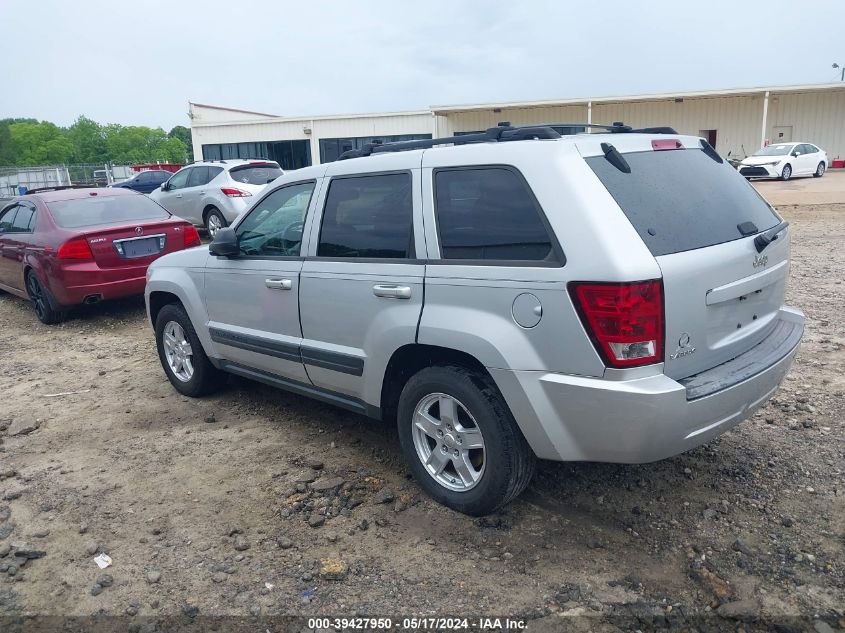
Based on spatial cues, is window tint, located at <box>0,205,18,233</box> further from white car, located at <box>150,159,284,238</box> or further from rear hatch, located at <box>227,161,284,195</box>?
rear hatch, located at <box>227,161,284,195</box>

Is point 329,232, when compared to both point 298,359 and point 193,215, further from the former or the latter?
point 193,215

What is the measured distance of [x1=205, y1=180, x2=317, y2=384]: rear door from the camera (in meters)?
4.30

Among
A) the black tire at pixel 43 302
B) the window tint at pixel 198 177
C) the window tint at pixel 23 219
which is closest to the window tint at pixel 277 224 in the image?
the black tire at pixel 43 302

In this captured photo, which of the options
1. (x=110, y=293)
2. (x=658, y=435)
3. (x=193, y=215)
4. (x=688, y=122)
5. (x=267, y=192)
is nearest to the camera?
(x=658, y=435)

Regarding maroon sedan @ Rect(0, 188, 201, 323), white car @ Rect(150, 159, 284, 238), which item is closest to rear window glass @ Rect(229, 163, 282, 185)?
white car @ Rect(150, 159, 284, 238)

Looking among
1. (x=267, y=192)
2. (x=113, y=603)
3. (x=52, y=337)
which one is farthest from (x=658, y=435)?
(x=52, y=337)

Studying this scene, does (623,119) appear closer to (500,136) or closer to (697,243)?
(500,136)

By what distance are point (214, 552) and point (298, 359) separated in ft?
4.30

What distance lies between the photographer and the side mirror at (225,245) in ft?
15.1

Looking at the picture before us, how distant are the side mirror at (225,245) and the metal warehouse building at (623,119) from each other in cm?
3043

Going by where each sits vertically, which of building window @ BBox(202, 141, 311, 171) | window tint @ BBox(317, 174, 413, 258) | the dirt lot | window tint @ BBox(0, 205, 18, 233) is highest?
building window @ BBox(202, 141, 311, 171)

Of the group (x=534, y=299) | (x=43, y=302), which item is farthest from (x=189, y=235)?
(x=534, y=299)

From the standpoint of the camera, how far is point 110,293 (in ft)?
25.9

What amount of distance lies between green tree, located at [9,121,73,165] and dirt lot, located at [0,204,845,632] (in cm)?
10927
